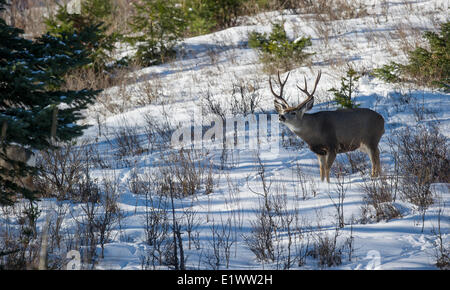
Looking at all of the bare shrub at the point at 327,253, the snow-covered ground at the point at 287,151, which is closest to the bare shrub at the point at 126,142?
the snow-covered ground at the point at 287,151

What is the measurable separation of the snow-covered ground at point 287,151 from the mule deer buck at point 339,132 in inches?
15.6

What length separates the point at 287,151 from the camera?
767 centimetres

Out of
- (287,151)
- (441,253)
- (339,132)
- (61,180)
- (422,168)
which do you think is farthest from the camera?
(287,151)

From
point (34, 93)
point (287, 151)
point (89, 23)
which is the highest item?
point (89, 23)

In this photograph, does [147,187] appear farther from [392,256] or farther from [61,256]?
[392,256]

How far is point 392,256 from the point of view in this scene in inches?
151

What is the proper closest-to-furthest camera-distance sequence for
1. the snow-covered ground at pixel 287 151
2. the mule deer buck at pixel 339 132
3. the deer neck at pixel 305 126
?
the snow-covered ground at pixel 287 151 < the mule deer buck at pixel 339 132 < the deer neck at pixel 305 126

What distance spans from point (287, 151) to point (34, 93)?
4.69 metres

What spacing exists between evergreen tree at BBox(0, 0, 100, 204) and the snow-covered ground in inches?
46.9

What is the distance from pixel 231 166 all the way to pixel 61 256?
12.0 ft

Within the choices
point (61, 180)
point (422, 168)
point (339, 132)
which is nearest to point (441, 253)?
point (422, 168)

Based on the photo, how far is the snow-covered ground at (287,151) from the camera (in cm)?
416

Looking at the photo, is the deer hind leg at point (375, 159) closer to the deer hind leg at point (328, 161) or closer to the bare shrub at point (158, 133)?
the deer hind leg at point (328, 161)

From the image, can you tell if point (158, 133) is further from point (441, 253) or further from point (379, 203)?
point (441, 253)
